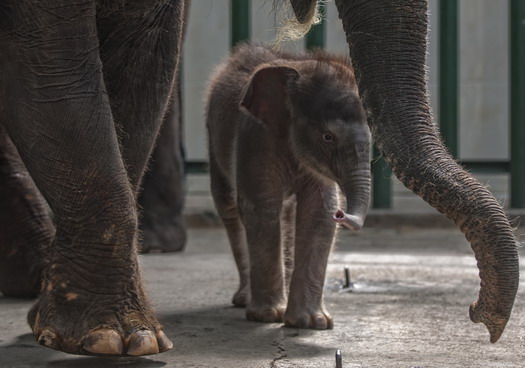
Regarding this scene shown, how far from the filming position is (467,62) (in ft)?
38.0

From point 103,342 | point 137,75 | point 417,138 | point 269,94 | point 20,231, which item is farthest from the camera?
point 20,231

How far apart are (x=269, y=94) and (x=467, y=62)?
6318 millimetres

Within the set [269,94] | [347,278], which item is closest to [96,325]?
[269,94]

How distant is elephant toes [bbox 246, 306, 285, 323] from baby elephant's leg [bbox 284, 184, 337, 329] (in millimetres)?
114

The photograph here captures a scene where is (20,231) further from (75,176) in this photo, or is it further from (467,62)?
(467,62)

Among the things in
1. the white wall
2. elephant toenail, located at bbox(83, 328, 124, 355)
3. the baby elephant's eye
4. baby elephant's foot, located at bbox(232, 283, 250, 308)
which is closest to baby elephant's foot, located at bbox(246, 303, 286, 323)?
baby elephant's foot, located at bbox(232, 283, 250, 308)

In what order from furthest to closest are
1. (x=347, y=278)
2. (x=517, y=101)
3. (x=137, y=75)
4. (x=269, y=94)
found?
1. (x=517, y=101)
2. (x=347, y=278)
3. (x=269, y=94)
4. (x=137, y=75)

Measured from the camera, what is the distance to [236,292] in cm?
599

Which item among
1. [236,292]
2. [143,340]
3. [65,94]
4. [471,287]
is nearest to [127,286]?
[143,340]

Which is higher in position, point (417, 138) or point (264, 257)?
point (417, 138)

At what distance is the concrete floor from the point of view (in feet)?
14.8

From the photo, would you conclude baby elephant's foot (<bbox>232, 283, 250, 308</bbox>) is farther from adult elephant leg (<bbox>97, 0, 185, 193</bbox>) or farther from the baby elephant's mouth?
the baby elephant's mouth

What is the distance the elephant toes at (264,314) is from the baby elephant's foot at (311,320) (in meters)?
0.13

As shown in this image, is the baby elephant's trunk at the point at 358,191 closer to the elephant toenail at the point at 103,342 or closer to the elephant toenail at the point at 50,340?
the elephant toenail at the point at 103,342
